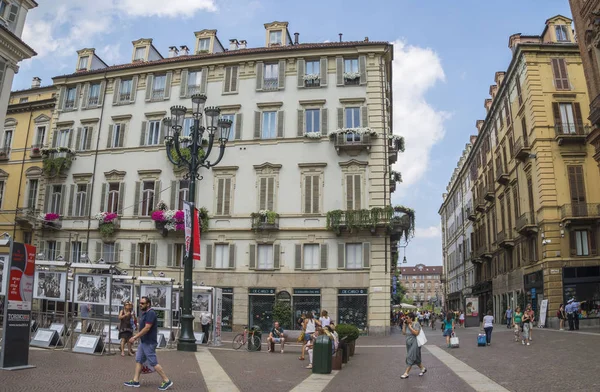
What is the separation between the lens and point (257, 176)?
32438 millimetres

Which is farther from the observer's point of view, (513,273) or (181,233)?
(513,273)

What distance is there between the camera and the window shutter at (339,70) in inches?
1287

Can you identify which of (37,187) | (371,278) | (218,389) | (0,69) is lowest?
(218,389)

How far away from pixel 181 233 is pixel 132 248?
3.56 metres

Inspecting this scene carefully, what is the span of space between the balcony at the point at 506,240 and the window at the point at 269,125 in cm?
2098

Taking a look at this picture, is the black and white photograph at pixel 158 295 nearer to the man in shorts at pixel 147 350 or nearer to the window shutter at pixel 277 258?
the man in shorts at pixel 147 350

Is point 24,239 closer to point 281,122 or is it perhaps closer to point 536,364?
point 281,122

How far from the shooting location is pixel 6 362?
11.0 meters

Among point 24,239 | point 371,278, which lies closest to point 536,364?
point 371,278

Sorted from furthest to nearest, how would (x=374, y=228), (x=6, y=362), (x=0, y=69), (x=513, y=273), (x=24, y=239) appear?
(x=513, y=273)
(x=24, y=239)
(x=374, y=228)
(x=0, y=69)
(x=6, y=362)

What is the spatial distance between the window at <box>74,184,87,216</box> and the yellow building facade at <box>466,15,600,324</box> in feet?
97.1

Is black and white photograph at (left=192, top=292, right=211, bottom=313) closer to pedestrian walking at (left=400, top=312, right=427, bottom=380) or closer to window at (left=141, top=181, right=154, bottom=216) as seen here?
window at (left=141, top=181, right=154, bottom=216)

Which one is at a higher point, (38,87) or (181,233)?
(38,87)

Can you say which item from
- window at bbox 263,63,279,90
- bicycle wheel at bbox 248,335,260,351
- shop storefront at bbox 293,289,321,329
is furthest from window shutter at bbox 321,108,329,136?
bicycle wheel at bbox 248,335,260,351
